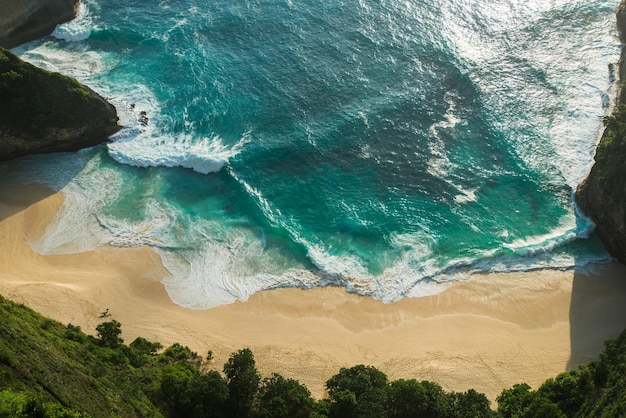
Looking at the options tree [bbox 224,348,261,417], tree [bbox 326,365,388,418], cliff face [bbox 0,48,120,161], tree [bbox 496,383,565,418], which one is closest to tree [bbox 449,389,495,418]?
tree [bbox 496,383,565,418]

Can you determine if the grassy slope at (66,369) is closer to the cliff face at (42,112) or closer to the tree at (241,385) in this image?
the tree at (241,385)

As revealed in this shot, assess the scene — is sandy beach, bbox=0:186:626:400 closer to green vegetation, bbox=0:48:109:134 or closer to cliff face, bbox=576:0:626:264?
cliff face, bbox=576:0:626:264

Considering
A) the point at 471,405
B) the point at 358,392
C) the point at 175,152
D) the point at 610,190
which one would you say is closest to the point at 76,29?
the point at 175,152

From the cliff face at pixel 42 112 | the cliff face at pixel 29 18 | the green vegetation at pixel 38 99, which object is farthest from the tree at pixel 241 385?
the cliff face at pixel 29 18

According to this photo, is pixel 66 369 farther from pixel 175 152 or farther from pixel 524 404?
pixel 175 152

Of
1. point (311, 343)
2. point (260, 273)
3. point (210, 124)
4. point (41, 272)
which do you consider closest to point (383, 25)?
point (210, 124)
